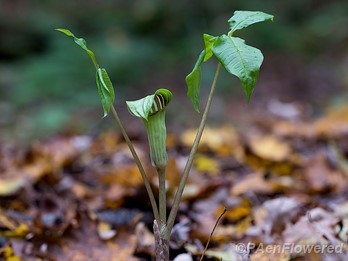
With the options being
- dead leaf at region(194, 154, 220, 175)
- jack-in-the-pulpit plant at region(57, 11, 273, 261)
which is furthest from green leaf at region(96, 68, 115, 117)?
dead leaf at region(194, 154, 220, 175)

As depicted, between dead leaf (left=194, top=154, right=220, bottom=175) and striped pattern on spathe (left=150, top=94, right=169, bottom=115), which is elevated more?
striped pattern on spathe (left=150, top=94, right=169, bottom=115)

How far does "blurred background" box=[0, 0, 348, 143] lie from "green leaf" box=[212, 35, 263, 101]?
10.7ft

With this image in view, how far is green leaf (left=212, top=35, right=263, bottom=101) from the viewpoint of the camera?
806 mm

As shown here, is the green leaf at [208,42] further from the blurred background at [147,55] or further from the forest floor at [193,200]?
the blurred background at [147,55]

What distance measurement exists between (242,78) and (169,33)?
24.6 feet

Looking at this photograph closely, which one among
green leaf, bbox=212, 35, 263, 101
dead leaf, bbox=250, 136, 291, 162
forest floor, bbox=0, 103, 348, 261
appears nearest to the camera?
green leaf, bbox=212, 35, 263, 101

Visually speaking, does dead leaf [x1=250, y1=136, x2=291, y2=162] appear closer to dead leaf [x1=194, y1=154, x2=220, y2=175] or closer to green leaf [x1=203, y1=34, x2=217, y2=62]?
dead leaf [x1=194, y1=154, x2=220, y2=175]

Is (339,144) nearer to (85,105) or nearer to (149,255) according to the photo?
(149,255)

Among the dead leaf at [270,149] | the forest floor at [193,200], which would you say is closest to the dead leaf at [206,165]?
the forest floor at [193,200]

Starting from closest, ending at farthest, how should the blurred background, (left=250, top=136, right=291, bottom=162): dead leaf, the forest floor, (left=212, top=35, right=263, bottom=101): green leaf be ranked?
(left=212, top=35, right=263, bottom=101): green leaf → the forest floor → (left=250, top=136, right=291, bottom=162): dead leaf → the blurred background

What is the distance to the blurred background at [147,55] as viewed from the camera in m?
5.44

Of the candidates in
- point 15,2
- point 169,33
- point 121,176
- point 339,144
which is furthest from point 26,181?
point 15,2

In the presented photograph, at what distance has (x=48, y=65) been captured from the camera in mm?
6918

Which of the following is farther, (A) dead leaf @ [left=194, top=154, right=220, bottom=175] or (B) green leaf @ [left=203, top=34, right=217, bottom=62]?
(A) dead leaf @ [left=194, top=154, right=220, bottom=175]
